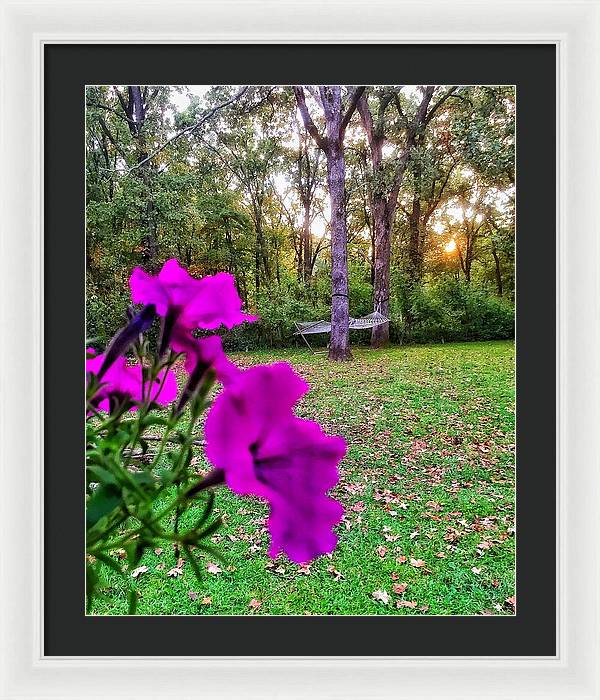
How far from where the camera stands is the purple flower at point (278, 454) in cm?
23

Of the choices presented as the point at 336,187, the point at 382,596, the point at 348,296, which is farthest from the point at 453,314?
the point at 382,596

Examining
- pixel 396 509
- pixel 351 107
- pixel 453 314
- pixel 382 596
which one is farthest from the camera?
pixel 453 314

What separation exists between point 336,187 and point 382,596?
3.57ft

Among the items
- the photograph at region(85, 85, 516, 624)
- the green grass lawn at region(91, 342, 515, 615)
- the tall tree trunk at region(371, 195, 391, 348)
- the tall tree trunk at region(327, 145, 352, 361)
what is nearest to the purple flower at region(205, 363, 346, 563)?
the photograph at region(85, 85, 516, 624)

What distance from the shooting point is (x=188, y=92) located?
957mm

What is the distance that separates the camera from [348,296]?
168cm

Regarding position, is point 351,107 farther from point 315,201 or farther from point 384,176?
point 384,176
